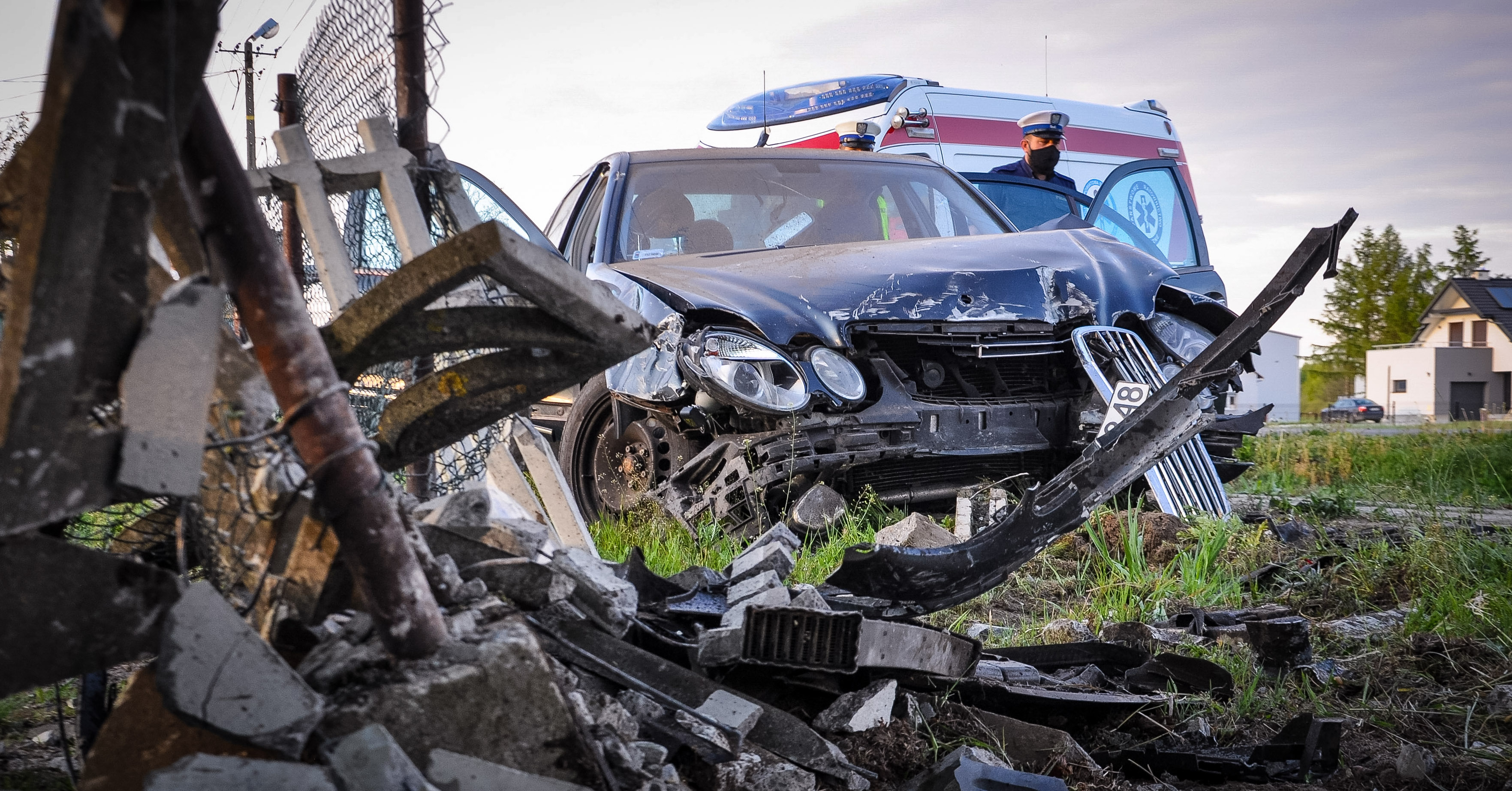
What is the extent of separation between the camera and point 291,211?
12.5 feet

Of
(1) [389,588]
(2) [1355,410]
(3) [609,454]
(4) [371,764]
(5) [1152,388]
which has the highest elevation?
(5) [1152,388]

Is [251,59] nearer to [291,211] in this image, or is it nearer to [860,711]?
[291,211]

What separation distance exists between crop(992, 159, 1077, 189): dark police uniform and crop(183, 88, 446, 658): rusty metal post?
6501 mm

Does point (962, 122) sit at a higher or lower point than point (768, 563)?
higher

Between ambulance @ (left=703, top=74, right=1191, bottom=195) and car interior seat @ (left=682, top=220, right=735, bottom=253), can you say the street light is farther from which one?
ambulance @ (left=703, top=74, right=1191, bottom=195)

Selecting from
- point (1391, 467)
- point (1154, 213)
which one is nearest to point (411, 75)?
point (1154, 213)

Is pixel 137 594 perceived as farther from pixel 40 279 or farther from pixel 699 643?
pixel 699 643

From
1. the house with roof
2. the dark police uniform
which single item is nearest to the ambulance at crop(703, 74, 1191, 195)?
the dark police uniform

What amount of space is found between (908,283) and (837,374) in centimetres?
52

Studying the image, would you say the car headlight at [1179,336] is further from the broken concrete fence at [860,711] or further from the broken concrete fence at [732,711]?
the broken concrete fence at [732,711]

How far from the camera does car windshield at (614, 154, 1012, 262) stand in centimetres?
511

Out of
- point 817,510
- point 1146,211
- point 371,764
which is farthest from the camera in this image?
point 1146,211

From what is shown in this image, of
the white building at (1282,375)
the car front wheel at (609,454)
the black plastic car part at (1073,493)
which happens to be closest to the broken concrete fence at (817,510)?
the car front wheel at (609,454)

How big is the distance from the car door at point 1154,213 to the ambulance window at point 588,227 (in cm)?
253
